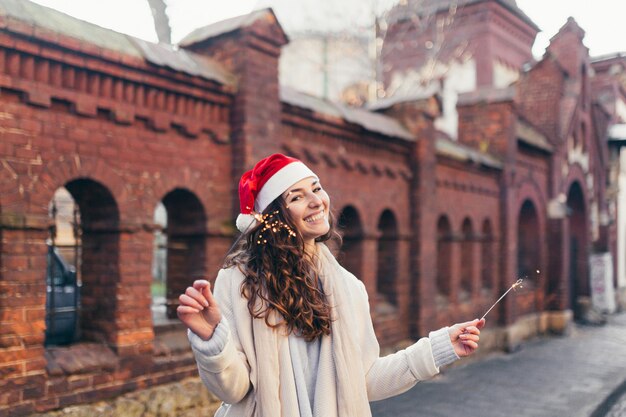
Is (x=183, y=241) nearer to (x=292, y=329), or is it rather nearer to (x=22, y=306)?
(x=22, y=306)

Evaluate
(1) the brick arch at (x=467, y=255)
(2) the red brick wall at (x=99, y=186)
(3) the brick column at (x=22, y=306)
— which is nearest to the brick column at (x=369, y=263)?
(2) the red brick wall at (x=99, y=186)

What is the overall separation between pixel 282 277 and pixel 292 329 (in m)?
0.20

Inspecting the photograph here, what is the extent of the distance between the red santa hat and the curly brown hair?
0.05m

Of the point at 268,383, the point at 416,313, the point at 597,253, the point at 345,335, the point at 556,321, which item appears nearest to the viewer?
the point at 268,383

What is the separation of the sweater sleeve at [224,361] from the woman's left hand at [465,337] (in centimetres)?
83

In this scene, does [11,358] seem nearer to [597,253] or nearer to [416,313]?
[416,313]

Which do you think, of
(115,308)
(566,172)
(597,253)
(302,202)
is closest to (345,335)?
(302,202)

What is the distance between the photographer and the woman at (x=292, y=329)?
89.4 inches

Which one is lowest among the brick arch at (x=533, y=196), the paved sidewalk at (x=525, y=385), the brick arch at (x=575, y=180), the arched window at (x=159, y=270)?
the paved sidewalk at (x=525, y=385)

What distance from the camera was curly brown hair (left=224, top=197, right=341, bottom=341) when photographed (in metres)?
2.37

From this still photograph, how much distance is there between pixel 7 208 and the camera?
15.0ft

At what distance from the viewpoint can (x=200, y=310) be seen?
6.61 feet

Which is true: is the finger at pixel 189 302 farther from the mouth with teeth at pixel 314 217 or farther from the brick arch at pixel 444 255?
the brick arch at pixel 444 255

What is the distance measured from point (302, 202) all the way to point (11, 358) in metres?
3.11
